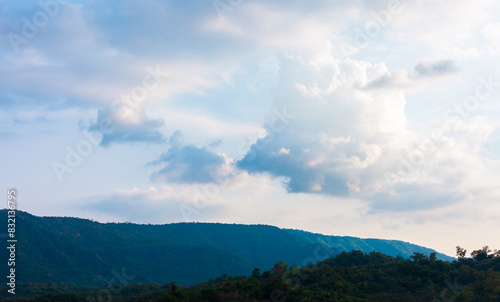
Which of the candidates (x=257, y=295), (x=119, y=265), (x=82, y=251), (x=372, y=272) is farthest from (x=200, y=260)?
(x=257, y=295)

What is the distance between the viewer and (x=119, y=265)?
17875cm

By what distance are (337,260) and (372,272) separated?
22028mm

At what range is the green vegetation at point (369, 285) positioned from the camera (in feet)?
166

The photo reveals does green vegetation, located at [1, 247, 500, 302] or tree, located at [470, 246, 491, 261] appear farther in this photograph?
tree, located at [470, 246, 491, 261]

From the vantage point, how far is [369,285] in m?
61.6

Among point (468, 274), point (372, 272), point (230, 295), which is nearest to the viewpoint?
point (230, 295)

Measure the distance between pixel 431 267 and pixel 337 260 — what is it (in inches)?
939

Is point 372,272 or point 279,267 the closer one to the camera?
point 372,272

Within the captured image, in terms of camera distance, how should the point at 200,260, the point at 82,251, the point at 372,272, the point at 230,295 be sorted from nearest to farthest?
the point at 230,295
the point at 372,272
the point at 82,251
the point at 200,260

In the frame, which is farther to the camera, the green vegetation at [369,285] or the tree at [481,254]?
the tree at [481,254]

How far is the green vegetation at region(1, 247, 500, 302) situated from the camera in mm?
50500

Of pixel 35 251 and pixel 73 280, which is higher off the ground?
pixel 35 251

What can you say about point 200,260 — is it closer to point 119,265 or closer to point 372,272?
point 119,265

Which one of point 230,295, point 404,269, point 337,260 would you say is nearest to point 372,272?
point 404,269
